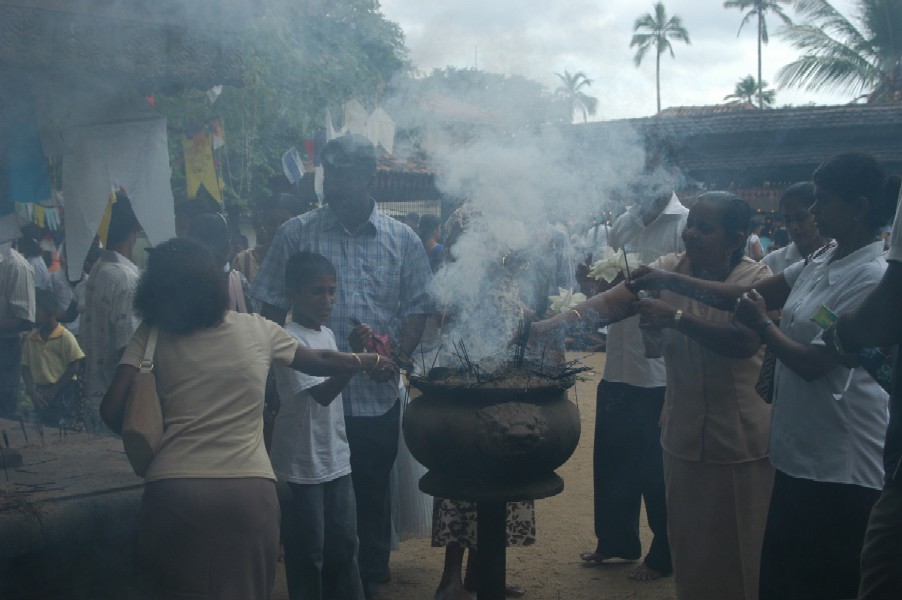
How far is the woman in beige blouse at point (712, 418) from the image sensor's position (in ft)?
12.6

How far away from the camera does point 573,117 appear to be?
5.26 meters

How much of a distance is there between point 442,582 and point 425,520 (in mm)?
652

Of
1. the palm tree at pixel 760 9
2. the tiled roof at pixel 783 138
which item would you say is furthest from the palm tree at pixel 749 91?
the tiled roof at pixel 783 138

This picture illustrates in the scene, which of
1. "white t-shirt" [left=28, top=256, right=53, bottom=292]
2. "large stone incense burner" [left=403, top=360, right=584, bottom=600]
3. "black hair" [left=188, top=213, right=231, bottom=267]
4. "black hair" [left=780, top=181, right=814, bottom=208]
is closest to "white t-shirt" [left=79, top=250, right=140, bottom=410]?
"black hair" [left=188, top=213, right=231, bottom=267]

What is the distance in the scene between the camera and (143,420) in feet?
9.21

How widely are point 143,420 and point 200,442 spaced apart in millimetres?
209

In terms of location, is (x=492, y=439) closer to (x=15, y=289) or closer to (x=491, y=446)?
(x=491, y=446)

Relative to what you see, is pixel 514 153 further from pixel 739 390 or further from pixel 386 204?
pixel 386 204

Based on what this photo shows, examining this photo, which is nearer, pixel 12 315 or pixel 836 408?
pixel 836 408

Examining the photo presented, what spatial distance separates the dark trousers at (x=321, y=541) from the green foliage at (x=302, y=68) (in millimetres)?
2538

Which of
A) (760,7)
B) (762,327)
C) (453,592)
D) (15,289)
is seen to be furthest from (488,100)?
(760,7)

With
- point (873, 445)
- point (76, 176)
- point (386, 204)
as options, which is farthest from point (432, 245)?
point (386, 204)

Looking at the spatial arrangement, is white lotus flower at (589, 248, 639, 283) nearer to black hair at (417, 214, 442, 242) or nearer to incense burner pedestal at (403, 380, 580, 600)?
incense burner pedestal at (403, 380, 580, 600)

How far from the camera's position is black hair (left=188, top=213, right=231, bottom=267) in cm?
523
